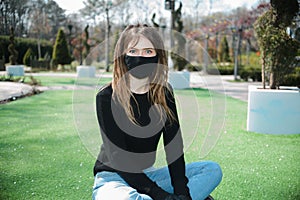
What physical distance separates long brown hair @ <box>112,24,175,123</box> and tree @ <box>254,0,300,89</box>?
2.65 meters

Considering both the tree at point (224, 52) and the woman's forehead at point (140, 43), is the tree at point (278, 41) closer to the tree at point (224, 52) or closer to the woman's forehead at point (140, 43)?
the woman's forehead at point (140, 43)

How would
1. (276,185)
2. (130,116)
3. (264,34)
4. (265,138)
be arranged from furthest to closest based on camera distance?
(264,34) < (265,138) < (276,185) < (130,116)

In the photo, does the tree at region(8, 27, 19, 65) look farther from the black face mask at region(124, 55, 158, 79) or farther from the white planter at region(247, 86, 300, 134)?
the white planter at region(247, 86, 300, 134)

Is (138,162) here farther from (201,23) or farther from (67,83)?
(201,23)

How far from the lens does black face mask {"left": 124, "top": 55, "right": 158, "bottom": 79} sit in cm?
130

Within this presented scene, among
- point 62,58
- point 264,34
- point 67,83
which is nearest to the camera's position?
point 264,34

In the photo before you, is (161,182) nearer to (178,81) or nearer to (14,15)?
(14,15)

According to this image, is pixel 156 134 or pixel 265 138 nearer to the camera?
pixel 156 134

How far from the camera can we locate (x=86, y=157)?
8.43 feet

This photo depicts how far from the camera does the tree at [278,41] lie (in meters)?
3.63

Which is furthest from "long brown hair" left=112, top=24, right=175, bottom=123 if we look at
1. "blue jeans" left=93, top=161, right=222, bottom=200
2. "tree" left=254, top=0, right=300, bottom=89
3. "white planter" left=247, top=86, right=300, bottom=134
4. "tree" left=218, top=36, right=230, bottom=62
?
"tree" left=218, top=36, right=230, bottom=62

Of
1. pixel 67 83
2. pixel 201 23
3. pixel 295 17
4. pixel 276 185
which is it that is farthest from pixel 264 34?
pixel 201 23

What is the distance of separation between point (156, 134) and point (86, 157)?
132cm

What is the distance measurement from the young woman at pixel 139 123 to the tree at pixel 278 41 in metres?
2.61
